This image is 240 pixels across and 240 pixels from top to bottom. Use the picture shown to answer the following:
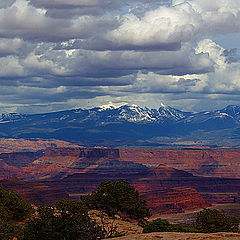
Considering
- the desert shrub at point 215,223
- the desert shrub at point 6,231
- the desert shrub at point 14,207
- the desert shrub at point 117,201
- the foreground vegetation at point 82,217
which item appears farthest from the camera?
the desert shrub at point 215,223

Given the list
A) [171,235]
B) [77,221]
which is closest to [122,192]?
[77,221]

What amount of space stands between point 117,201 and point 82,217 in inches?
420

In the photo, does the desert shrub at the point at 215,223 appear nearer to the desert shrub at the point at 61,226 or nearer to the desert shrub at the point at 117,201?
the desert shrub at the point at 117,201

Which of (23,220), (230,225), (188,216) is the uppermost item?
(23,220)

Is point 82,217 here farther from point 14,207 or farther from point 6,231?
point 14,207

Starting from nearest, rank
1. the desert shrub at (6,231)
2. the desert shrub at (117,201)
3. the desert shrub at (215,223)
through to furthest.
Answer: the desert shrub at (6,231) < the desert shrub at (117,201) < the desert shrub at (215,223)

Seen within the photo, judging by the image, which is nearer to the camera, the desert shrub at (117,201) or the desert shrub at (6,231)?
the desert shrub at (6,231)

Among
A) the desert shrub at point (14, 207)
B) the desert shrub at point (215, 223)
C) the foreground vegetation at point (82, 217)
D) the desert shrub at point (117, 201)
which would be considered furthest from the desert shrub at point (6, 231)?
the desert shrub at point (215, 223)

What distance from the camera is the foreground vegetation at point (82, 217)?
198ft

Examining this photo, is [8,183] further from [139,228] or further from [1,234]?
[1,234]

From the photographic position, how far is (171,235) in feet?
162

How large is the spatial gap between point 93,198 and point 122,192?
4.09m

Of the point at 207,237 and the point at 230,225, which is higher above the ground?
the point at 207,237

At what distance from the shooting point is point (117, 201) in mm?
72688
